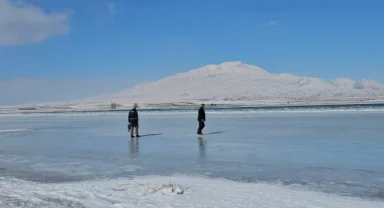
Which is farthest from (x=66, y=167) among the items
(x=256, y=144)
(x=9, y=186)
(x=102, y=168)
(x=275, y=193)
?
(x=256, y=144)

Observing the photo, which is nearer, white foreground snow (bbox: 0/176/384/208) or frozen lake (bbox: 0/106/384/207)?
white foreground snow (bbox: 0/176/384/208)

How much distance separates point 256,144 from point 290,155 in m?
3.20

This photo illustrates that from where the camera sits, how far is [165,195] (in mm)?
7820

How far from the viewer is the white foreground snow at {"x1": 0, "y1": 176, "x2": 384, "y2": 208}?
7.23 metres

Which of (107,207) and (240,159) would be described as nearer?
(107,207)

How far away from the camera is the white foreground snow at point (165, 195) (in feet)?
23.7

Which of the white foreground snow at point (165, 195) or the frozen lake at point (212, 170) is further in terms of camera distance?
the frozen lake at point (212, 170)

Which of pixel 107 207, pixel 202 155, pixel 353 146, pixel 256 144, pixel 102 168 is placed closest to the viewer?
pixel 107 207

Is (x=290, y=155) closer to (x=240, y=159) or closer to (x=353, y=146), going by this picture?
(x=240, y=159)

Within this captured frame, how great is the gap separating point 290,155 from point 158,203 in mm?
6965

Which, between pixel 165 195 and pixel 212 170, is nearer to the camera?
pixel 165 195

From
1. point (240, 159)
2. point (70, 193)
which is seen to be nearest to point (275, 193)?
point (70, 193)

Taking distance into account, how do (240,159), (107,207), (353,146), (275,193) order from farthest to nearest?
(353,146)
(240,159)
(275,193)
(107,207)

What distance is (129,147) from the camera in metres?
16.8
